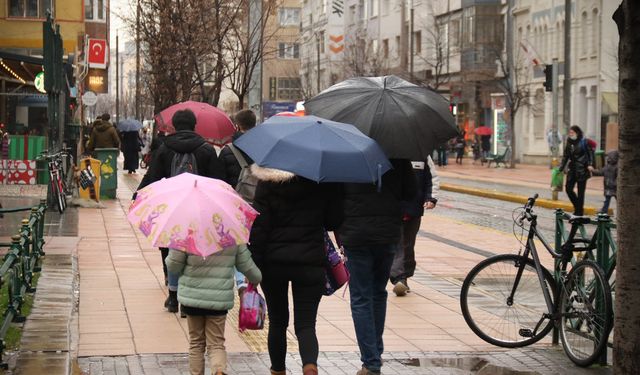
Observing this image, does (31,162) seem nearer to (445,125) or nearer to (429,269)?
(429,269)

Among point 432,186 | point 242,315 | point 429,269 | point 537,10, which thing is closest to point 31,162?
point 429,269

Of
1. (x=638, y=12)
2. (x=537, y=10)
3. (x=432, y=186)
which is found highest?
(x=537, y=10)

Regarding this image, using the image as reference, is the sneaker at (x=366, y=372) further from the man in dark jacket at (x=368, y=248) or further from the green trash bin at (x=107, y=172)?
the green trash bin at (x=107, y=172)

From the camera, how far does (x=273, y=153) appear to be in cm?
724

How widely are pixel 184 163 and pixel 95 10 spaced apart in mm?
66721

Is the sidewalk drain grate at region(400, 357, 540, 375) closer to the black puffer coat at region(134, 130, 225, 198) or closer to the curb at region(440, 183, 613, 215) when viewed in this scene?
the black puffer coat at region(134, 130, 225, 198)

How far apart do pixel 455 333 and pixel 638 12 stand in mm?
3830

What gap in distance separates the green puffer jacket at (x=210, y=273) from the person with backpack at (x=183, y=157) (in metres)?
3.27

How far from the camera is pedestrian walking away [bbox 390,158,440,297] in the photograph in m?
12.1

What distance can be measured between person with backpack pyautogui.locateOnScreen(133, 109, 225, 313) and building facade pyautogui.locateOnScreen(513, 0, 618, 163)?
35.5 m

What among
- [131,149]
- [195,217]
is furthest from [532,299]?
[131,149]

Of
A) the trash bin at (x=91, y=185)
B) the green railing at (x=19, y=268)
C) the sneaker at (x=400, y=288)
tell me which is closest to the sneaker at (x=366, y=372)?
the green railing at (x=19, y=268)

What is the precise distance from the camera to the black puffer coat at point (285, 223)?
7277 mm

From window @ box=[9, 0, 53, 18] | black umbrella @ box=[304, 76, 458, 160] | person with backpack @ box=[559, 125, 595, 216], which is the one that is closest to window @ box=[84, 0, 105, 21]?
window @ box=[9, 0, 53, 18]
